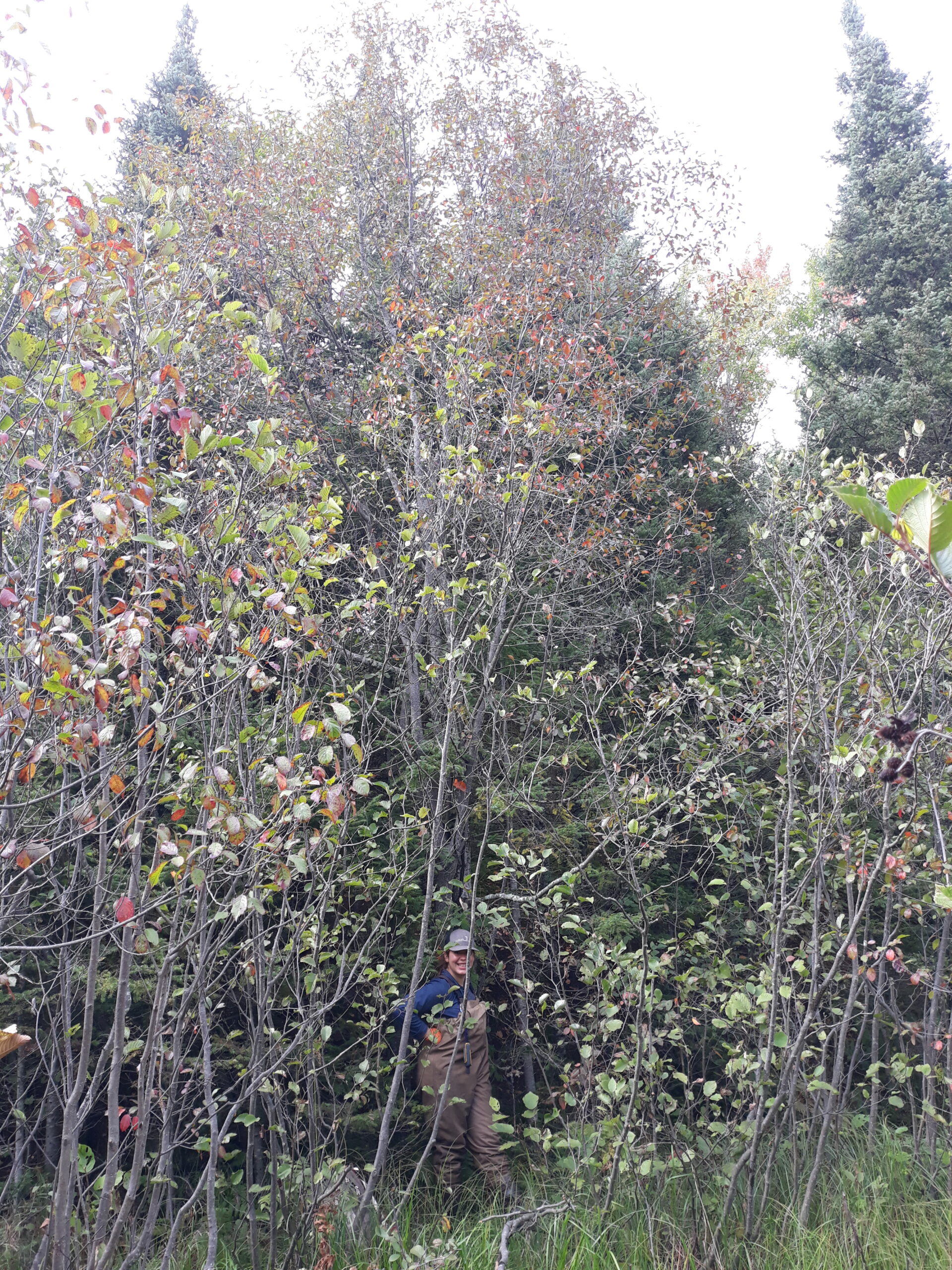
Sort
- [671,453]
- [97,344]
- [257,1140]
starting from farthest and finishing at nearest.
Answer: [671,453] < [257,1140] < [97,344]

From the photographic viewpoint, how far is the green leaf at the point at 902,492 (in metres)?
1.10

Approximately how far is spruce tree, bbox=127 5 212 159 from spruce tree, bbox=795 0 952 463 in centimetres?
1055

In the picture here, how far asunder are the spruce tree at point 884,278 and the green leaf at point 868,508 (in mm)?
10834

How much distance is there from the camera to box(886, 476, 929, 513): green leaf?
3.61ft

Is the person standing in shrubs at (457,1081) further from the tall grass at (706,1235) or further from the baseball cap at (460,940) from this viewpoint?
the tall grass at (706,1235)

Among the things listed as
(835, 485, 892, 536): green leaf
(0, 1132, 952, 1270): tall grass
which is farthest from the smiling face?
(835, 485, 892, 536): green leaf

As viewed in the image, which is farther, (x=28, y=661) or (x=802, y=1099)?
(x=802, y=1099)

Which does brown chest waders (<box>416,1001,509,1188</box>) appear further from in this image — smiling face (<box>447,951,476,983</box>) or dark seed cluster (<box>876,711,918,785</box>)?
dark seed cluster (<box>876,711,918,785</box>)

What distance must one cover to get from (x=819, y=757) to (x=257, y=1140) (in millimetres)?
3217

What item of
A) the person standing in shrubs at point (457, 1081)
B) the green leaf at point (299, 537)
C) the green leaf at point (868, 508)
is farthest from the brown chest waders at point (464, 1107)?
the green leaf at point (868, 508)

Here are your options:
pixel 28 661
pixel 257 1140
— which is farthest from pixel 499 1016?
pixel 28 661

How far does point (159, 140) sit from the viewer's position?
14602 millimetres

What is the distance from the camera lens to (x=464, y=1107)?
4.91 m

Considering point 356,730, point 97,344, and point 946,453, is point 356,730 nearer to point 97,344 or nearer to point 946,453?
point 97,344
